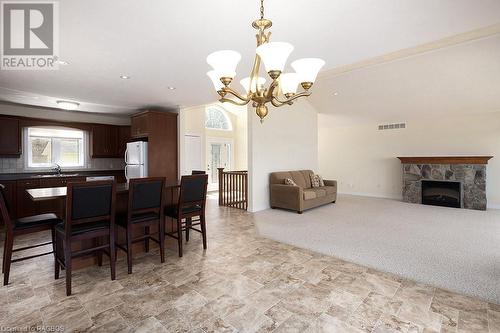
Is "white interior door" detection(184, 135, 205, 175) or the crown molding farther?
"white interior door" detection(184, 135, 205, 175)

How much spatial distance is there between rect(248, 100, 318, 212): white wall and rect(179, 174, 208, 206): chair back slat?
242cm

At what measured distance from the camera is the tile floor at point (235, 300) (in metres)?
1.85

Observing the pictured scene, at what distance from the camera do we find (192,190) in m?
3.24

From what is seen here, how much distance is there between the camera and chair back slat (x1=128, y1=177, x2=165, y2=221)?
2.66m

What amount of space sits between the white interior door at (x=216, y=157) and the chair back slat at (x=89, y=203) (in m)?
6.28

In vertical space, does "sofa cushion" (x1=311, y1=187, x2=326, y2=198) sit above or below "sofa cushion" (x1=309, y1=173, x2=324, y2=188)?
below

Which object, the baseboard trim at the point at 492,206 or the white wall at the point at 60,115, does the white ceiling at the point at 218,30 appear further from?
the baseboard trim at the point at 492,206

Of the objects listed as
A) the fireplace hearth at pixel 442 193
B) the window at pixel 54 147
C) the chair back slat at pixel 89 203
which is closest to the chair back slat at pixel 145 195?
the chair back slat at pixel 89 203

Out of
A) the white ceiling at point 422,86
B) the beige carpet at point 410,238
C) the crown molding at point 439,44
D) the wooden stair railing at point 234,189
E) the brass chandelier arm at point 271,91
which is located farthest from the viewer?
the wooden stair railing at point 234,189

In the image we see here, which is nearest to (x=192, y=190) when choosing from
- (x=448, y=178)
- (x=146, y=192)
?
(x=146, y=192)

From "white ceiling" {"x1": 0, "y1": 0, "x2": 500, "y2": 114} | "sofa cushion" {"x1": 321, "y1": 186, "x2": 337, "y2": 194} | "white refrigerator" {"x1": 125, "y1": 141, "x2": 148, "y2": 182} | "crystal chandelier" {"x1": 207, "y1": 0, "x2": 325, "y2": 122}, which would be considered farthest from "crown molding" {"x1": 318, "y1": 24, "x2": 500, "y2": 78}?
"white refrigerator" {"x1": 125, "y1": 141, "x2": 148, "y2": 182}

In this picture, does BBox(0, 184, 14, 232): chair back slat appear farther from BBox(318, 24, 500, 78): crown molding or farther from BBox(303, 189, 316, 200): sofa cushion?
BBox(303, 189, 316, 200): sofa cushion

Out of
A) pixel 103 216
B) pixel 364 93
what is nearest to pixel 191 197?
pixel 103 216

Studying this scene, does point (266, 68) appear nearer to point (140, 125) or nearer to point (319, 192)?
point (140, 125)
